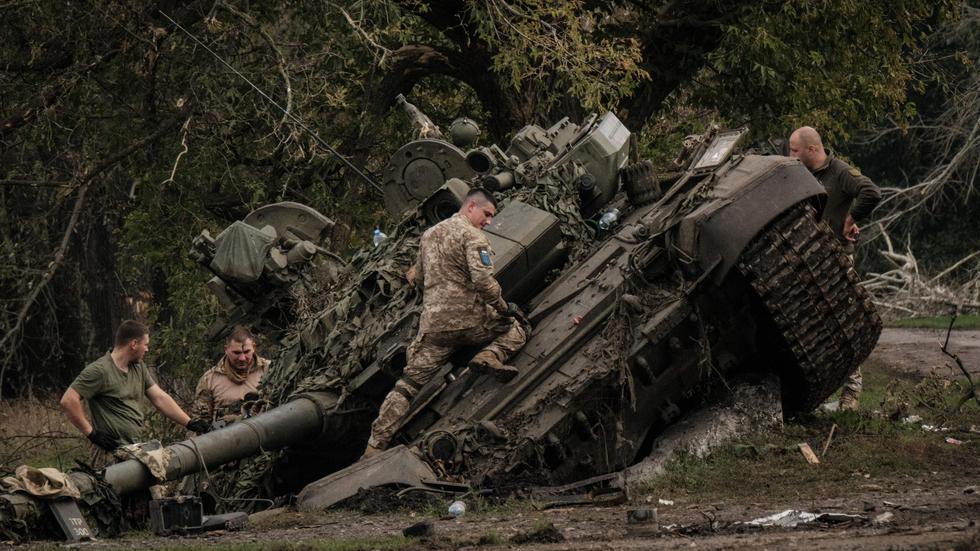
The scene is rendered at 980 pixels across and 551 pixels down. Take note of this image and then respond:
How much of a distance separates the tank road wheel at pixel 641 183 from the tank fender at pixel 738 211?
1555mm

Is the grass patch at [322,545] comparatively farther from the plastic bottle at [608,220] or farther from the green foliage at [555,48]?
the green foliage at [555,48]

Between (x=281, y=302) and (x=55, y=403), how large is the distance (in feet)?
28.4

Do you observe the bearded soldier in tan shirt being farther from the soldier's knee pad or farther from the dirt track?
the dirt track

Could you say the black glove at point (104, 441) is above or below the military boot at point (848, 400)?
above

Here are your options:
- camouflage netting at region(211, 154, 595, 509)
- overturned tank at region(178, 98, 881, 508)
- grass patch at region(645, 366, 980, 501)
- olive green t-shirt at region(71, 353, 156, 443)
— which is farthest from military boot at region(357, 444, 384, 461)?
grass patch at region(645, 366, 980, 501)

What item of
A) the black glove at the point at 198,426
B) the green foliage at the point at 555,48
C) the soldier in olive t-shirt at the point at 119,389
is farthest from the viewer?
the green foliage at the point at 555,48

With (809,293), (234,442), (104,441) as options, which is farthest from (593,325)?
(104,441)

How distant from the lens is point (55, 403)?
22469mm

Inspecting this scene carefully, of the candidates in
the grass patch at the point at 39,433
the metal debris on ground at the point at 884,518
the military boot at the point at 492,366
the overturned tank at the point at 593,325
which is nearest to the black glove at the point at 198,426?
the overturned tank at the point at 593,325

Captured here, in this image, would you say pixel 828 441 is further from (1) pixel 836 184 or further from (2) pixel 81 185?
(2) pixel 81 185

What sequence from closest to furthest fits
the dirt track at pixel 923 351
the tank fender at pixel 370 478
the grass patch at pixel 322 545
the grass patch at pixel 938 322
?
the grass patch at pixel 322 545 < the tank fender at pixel 370 478 < the dirt track at pixel 923 351 < the grass patch at pixel 938 322

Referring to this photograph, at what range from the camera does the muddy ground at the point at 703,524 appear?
8.43m

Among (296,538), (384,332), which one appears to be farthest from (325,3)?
(296,538)

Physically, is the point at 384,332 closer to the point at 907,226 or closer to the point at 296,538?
the point at 296,538
